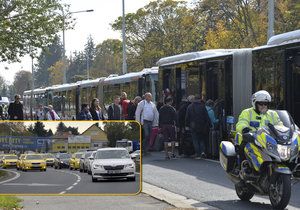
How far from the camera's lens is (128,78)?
33.5m

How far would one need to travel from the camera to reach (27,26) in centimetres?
3111

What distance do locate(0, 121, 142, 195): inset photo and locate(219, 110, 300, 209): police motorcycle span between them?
402cm

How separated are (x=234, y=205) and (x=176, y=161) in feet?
27.2

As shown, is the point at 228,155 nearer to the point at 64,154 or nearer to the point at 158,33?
the point at 64,154

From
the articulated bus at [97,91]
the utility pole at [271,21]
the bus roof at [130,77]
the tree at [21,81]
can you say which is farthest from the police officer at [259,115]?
the tree at [21,81]

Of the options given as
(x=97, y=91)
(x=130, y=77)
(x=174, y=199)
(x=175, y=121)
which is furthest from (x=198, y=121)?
(x=97, y=91)

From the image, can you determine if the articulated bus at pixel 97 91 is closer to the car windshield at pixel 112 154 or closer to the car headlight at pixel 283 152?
the car headlight at pixel 283 152

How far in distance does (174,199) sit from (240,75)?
25.4 feet

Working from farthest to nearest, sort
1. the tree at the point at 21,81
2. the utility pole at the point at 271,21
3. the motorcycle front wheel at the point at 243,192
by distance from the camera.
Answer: the tree at the point at 21,81 → the utility pole at the point at 271,21 → the motorcycle front wheel at the point at 243,192

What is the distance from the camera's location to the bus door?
15.2 m

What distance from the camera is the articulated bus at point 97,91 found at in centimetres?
3084

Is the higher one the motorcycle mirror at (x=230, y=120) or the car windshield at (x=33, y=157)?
the car windshield at (x=33, y=157)

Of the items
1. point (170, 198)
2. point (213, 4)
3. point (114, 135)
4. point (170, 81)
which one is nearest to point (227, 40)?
point (213, 4)

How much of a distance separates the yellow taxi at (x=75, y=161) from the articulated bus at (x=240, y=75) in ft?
32.8
